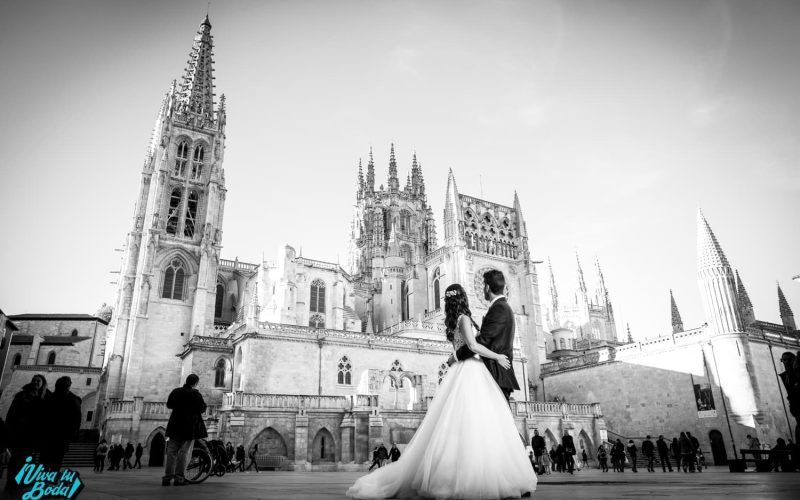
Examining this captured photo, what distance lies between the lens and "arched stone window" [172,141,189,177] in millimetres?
42906

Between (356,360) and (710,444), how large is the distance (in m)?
19.8

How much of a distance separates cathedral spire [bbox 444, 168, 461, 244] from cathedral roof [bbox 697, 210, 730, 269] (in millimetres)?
18153

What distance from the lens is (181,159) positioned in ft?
142

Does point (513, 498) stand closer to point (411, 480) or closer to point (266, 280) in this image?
point (411, 480)

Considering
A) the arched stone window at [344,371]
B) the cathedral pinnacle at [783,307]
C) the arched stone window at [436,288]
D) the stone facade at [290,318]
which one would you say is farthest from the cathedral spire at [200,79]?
the cathedral pinnacle at [783,307]

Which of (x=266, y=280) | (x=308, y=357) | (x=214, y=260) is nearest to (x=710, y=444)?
(x=308, y=357)

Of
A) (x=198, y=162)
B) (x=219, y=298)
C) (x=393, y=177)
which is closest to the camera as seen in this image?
(x=198, y=162)

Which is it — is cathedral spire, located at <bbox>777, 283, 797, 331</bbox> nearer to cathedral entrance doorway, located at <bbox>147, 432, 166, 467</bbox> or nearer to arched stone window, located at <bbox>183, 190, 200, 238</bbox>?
cathedral entrance doorway, located at <bbox>147, 432, 166, 467</bbox>

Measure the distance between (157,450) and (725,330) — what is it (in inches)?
1217

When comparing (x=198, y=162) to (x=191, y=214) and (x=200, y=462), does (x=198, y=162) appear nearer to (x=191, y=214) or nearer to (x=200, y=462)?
(x=191, y=214)

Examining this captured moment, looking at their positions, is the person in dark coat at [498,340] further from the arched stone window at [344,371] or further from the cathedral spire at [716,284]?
the cathedral spire at [716,284]

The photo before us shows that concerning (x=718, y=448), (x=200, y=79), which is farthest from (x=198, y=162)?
(x=718, y=448)

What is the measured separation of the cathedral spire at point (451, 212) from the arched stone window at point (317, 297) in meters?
11.5

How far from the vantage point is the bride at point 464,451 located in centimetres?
396
